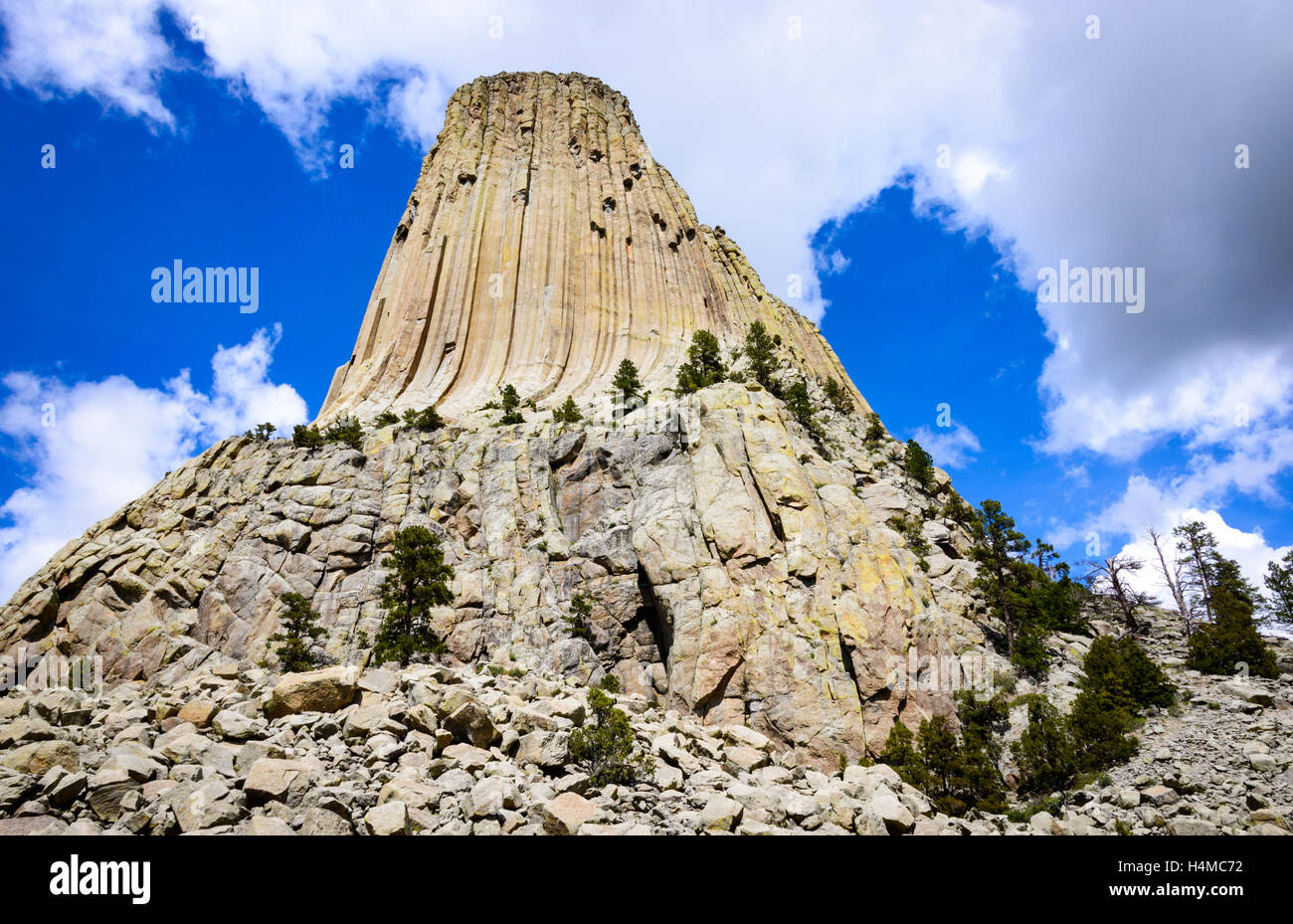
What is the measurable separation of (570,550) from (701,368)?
23696 millimetres

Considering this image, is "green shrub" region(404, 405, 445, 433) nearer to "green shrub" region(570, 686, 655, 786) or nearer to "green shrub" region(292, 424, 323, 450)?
"green shrub" region(292, 424, 323, 450)

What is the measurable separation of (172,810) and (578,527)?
90.1 feet

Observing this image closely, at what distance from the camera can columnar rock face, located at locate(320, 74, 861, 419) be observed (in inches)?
2244

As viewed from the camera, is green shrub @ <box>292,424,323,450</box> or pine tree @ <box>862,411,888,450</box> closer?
green shrub @ <box>292,424,323,450</box>

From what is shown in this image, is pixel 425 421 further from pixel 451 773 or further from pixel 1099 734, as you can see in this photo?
pixel 1099 734

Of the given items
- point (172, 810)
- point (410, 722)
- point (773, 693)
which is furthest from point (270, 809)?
point (773, 693)

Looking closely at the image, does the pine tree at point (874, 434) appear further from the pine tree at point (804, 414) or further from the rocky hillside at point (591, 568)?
the rocky hillside at point (591, 568)

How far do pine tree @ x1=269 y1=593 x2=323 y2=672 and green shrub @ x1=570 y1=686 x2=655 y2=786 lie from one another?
15492mm

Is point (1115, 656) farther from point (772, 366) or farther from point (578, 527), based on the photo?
point (772, 366)

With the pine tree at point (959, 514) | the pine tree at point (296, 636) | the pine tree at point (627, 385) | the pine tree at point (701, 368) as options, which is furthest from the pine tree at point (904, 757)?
the pine tree at point (627, 385)

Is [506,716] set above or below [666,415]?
below

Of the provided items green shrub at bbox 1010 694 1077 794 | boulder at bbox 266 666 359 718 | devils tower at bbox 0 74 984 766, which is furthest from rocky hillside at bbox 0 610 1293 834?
devils tower at bbox 0 74 984 766

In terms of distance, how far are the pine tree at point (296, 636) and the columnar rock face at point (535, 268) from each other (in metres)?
23.4

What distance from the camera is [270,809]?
1195cm
